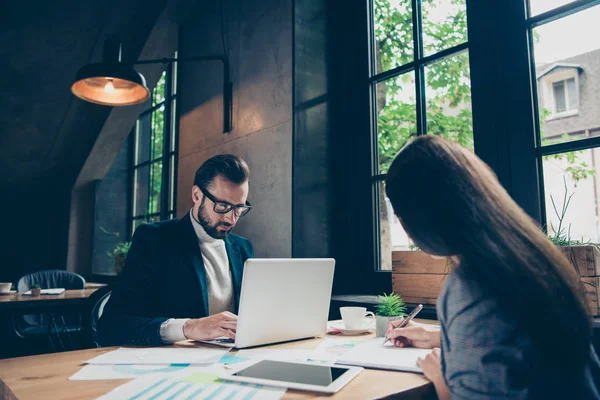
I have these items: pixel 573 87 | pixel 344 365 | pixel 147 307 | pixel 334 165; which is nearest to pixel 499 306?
pixel 344 365

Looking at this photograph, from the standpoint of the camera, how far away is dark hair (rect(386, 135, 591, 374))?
0.86 m

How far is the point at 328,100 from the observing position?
10.1ft

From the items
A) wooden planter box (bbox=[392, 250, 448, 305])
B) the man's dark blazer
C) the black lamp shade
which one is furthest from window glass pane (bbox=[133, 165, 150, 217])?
wooden planter box (bbox=[392, 250, 448, 305])

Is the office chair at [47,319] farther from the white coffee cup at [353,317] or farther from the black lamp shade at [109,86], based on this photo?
the white coffee cup at [353,317]

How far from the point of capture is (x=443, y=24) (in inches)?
100.0

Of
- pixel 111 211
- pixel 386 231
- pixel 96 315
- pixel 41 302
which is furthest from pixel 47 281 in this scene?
pixel 386 231

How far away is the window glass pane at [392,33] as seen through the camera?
274 centimetres

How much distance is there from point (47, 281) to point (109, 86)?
203 centimetres

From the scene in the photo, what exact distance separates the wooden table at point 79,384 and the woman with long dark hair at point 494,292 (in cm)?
14

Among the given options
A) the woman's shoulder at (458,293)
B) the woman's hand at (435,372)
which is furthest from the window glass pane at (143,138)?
the woman's shoulder at (458,293)

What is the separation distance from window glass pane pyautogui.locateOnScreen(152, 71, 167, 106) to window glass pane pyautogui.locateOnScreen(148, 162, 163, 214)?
727 mm

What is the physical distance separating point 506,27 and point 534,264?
166 centimetres

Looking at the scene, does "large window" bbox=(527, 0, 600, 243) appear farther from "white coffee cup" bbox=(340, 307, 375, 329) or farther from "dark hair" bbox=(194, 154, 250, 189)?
"dark hair" bbox=(194, 154, 250, 189)

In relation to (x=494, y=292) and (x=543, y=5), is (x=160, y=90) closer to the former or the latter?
(x=543, y=5)
